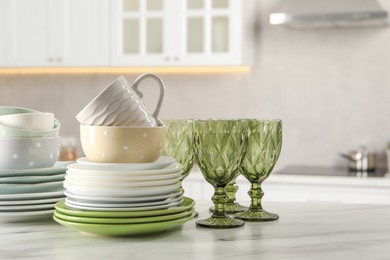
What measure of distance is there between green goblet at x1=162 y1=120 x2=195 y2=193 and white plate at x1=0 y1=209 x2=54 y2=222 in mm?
286

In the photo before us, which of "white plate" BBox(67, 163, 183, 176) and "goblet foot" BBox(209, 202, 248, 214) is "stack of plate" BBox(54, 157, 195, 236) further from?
"goblet foot" BBox(209, 202, 248, 214)

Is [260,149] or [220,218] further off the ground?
[260,149]

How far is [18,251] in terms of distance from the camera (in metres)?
1.22

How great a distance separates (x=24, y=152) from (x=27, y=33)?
2.93 metres

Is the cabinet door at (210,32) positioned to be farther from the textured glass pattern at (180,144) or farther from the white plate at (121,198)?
the white plate at (121,198)

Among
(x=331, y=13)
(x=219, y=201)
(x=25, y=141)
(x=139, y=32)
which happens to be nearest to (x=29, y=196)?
(x=25, y=141)

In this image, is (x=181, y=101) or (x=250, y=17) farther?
(x=181, y=101)

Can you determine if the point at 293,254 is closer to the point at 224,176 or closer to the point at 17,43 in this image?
the point at 224,176

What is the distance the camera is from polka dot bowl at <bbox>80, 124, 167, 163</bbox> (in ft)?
4.45

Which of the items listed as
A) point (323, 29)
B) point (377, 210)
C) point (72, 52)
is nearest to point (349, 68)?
point (323, 29)

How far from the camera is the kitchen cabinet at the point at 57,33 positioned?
4.16m

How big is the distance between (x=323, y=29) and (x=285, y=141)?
714mm

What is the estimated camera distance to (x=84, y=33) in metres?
4.17

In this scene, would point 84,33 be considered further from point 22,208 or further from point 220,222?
point 220,222
